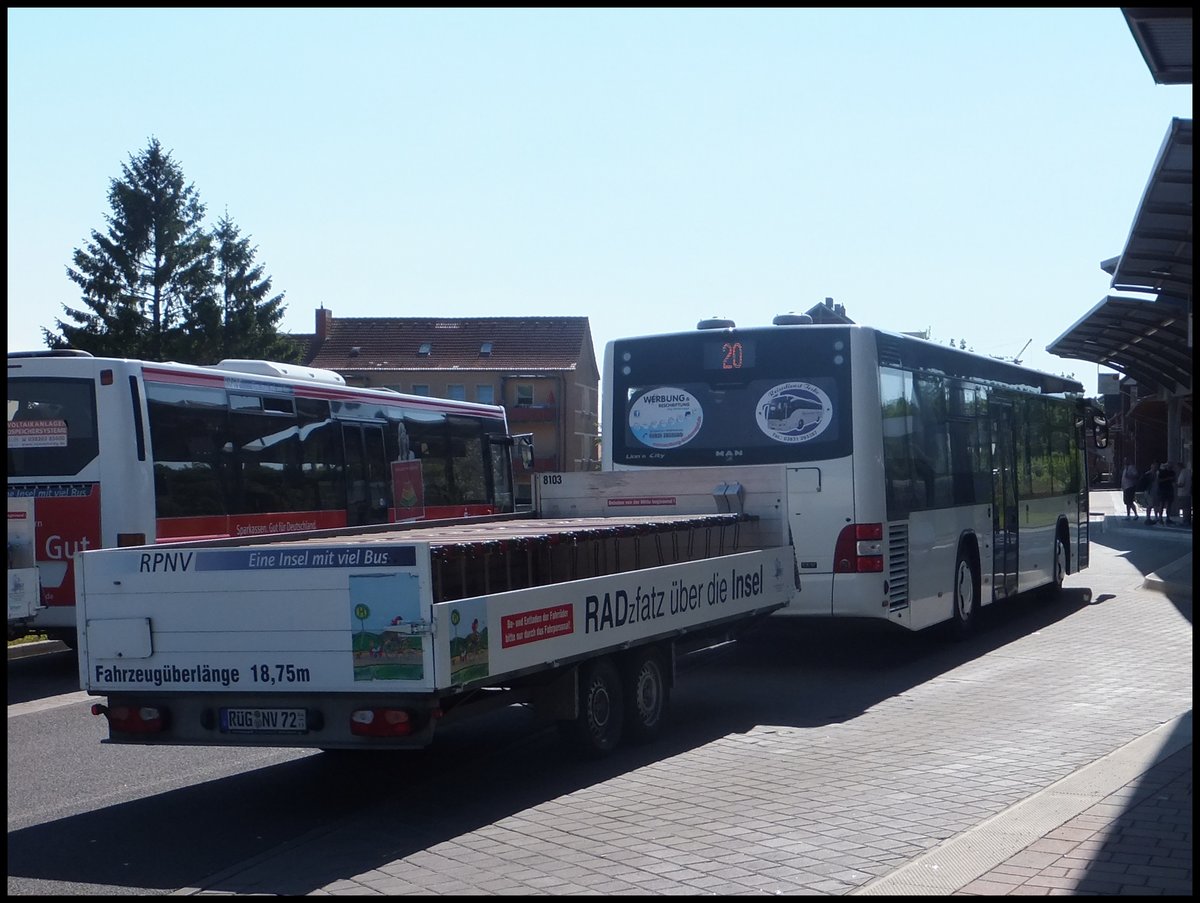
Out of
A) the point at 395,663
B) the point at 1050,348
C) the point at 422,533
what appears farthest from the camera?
the point at 1050,348

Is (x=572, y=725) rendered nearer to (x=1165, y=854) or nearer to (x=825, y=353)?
(x=1165, y=854)

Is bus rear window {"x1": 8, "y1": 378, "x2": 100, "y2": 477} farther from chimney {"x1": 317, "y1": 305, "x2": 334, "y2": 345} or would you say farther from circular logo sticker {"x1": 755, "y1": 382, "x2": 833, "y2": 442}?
chimney {"x1": 317, "y1": 305, "x2": 334, "y2": 345}

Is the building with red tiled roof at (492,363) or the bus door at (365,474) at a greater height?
the building with red tiled roof at (492,363)

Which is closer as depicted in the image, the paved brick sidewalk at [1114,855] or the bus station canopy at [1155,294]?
the paved brick sidewalk at [1114,855]

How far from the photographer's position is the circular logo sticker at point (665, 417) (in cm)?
1396

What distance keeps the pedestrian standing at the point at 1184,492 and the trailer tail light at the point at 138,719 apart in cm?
3475

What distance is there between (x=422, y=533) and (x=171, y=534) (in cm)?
501

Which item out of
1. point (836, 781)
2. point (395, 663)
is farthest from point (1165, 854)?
point (395, 663)

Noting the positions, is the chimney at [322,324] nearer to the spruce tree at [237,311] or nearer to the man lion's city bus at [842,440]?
the spruce tree at [237,311]

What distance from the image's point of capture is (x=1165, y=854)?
636 cm

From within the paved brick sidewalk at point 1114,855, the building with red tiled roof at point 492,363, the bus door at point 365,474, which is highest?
the building with red tiled roof at point 492,363

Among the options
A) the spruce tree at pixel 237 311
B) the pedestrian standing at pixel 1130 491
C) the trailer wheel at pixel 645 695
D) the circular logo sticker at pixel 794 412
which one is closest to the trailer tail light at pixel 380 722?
the trailer wheel at pixel 645 695

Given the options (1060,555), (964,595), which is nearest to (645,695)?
(964,595)

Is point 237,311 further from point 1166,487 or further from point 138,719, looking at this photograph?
point 138,719
